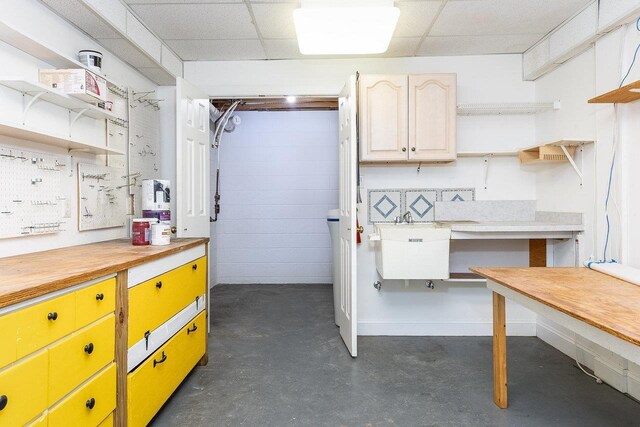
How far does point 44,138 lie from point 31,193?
12.6 inches

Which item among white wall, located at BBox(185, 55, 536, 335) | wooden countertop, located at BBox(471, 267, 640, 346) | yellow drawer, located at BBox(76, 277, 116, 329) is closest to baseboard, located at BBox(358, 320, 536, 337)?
white wall, located at BBox(185, 55, 536, 335)

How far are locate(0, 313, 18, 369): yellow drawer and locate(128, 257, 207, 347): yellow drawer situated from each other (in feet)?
2.05

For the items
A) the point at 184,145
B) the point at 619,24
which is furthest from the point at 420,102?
the point at 184,145

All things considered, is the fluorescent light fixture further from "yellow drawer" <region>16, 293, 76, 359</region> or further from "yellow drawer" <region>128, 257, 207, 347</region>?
"yellow drawer" <region>16, 293, 76, 359</region>

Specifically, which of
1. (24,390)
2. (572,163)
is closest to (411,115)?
(572,163)

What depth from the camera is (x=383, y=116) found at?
10.2 ft

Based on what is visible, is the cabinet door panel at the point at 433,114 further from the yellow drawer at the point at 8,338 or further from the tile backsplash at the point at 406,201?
the yellow drawer at the point at 8,338

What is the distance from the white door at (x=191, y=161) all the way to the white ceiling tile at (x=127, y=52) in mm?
379

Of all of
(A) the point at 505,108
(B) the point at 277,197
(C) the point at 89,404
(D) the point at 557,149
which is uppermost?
(A) the point at 505,108

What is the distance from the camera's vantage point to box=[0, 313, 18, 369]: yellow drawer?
3.42 feet

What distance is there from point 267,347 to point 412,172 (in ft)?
6.54

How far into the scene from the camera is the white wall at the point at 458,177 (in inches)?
135

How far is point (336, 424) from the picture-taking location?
2000 millimetres

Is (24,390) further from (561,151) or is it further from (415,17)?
(561,151)
